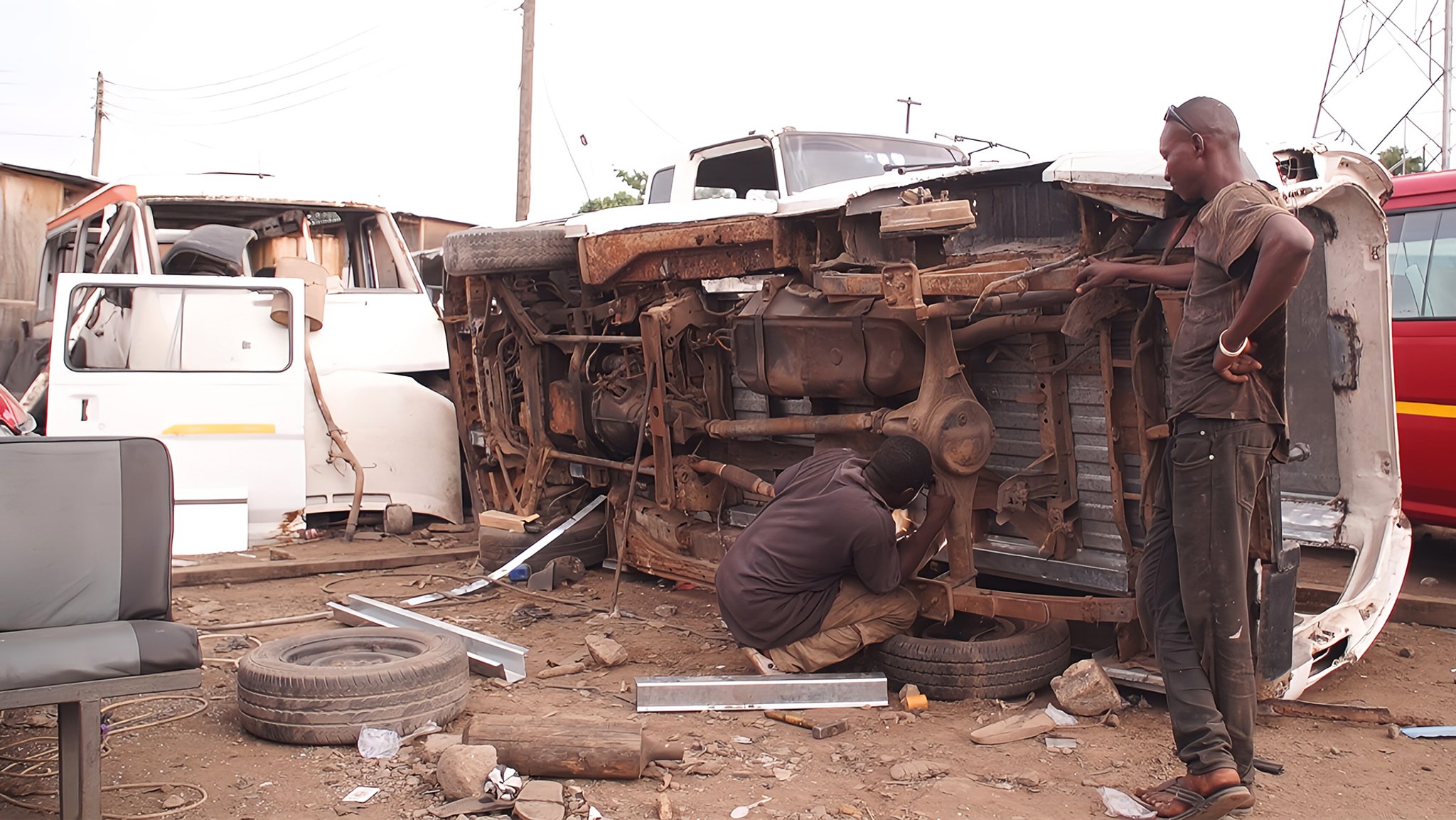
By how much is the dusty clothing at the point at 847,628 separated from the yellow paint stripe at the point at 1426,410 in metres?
3.09

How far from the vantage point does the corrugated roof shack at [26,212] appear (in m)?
11.6

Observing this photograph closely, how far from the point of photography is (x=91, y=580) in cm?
324

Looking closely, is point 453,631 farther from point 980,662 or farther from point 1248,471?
point 1248,471

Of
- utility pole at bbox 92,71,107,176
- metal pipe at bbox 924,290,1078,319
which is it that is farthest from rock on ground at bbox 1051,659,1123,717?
utility pole at bbox 92,71,107,176

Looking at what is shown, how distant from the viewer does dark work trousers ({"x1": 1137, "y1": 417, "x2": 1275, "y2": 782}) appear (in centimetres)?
311

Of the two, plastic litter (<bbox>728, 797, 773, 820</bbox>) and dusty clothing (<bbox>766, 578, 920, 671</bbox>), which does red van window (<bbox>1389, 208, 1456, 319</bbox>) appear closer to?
dusty clothing (<bbox>766, 578, 920, 671</bbox>)

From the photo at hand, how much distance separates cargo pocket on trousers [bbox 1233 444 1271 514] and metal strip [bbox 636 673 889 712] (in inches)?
61.2

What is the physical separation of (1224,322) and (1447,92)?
638 inches

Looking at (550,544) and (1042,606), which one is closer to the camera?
(1042,606)

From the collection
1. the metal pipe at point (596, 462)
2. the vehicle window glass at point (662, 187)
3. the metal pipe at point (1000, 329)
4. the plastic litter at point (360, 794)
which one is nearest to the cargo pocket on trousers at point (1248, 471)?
the metal pipe at point (1000, 329)

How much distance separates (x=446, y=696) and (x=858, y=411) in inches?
85.1

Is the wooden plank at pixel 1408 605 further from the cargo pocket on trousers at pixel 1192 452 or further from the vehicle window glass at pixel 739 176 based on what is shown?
the vehicle window glass at pixel 739 176

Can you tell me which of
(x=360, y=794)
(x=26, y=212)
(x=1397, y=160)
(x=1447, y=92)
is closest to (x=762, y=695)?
(x=360, y=794)

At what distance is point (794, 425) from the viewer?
16.4ft
